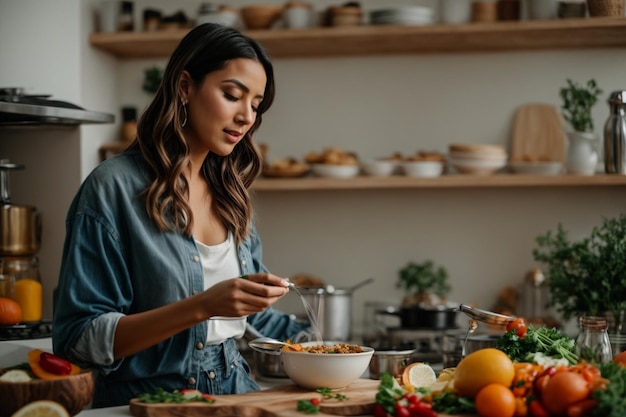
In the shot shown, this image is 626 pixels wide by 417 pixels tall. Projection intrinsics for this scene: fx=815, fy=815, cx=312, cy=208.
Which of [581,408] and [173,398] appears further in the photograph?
[173,398]

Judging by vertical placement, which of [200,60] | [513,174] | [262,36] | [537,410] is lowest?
[537,410]

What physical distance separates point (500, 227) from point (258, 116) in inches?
64.9

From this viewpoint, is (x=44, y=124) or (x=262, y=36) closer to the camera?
(x=44, y=124)

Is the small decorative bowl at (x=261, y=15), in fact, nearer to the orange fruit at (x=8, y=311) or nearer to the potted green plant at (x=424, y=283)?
the potted green plant at (x=424, y=283)

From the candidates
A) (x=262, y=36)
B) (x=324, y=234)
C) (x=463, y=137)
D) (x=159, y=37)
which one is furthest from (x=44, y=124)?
(x=463, y=137)

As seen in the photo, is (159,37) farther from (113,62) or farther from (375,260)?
(375,260)

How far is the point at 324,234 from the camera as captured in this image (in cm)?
370

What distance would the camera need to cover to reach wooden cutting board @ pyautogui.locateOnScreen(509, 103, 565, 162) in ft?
11.4

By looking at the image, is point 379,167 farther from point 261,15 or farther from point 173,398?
point 173,398

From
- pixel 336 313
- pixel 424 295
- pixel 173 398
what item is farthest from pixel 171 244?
pixel 424 295

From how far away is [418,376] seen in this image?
189cm

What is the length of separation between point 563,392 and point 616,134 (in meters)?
1.85

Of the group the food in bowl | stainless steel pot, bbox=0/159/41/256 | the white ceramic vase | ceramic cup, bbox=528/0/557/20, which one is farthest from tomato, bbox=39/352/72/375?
ceramic cup, bbox=528/0/557/20

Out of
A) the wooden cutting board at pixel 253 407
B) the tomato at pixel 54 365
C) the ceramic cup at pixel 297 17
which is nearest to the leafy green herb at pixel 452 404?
the wooden cutting board at pixel 253 407
